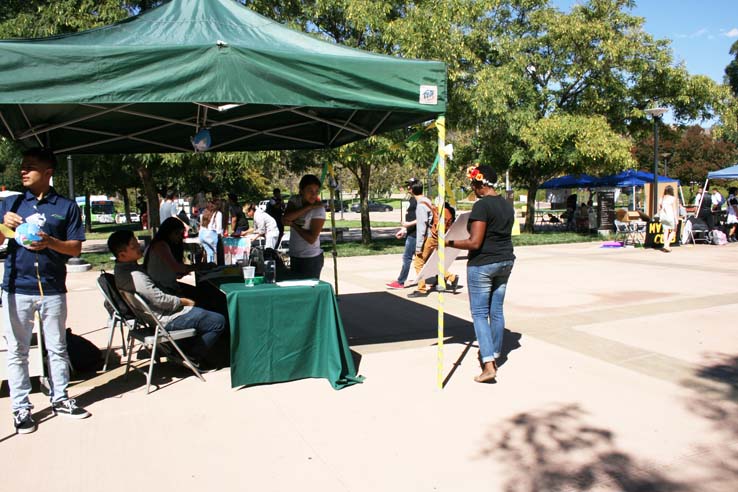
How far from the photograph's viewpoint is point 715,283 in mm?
10281

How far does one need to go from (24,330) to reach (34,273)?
0.43m

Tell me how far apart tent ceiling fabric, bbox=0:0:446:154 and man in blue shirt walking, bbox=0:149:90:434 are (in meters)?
0.62

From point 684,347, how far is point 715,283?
4975mm

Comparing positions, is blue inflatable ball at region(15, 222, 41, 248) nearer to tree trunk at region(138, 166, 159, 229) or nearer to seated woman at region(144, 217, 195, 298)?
seated woman at region(144, 217, 195, 298)

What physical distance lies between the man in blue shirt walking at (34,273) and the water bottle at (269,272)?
5.68 ft

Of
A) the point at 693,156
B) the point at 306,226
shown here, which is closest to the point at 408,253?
the point at 306,226

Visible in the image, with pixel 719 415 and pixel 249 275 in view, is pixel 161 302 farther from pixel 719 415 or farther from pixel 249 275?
pixel 719 415

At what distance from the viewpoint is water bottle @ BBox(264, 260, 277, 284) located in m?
5.49

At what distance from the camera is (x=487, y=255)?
501cm

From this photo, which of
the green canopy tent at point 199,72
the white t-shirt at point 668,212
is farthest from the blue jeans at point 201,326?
the white t-shirt at point 668,212

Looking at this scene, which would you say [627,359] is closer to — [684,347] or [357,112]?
[684,347]

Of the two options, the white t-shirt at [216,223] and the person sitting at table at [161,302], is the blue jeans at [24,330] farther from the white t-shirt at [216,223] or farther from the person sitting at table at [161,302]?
the white t-shirt at [216,223]

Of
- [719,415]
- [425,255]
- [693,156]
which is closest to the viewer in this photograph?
[719,415]

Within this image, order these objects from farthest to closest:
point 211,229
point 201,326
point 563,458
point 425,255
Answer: point 211,229 → point 425,255 → point 201,326 → point 563,458
